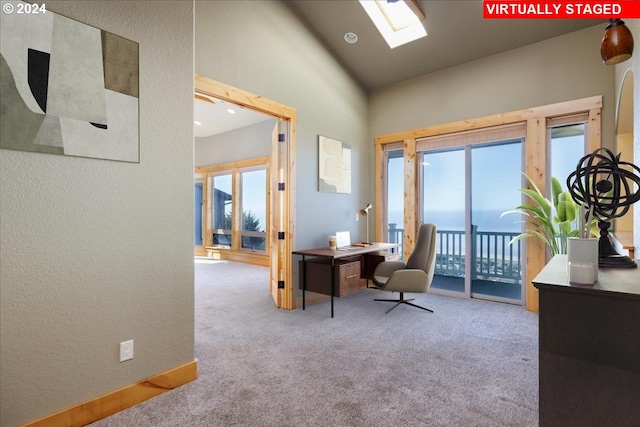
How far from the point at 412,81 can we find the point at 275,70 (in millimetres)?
2170

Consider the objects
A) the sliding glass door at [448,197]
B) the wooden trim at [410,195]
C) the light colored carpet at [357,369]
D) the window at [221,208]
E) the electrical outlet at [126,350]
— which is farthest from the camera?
the window at [221,208]

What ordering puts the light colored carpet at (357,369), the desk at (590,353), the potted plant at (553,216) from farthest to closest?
the potted plant at (553,216), the light colored carpet at (357,369), the desk at (590,353)

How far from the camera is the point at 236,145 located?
7.75 metres

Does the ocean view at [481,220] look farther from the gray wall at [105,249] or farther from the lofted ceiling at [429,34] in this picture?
the gray wall at [105,249]

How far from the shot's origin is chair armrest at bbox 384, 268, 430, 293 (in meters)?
3.50

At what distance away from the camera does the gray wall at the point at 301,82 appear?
3.12 m

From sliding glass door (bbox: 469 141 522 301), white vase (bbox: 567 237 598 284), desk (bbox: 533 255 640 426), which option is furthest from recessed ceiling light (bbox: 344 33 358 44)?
desk (bbox: 533 255 640 426)

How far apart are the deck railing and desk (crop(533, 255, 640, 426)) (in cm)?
339

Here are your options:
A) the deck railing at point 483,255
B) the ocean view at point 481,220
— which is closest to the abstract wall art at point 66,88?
Answer: the ocean view at point 481,220

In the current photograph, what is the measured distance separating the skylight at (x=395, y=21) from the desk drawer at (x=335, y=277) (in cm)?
294

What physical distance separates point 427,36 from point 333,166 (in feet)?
6.52

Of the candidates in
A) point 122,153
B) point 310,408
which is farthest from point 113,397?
point 122,153

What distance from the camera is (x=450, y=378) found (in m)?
2.22

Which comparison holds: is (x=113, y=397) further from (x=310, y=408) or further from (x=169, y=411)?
(x=310, y=408)
